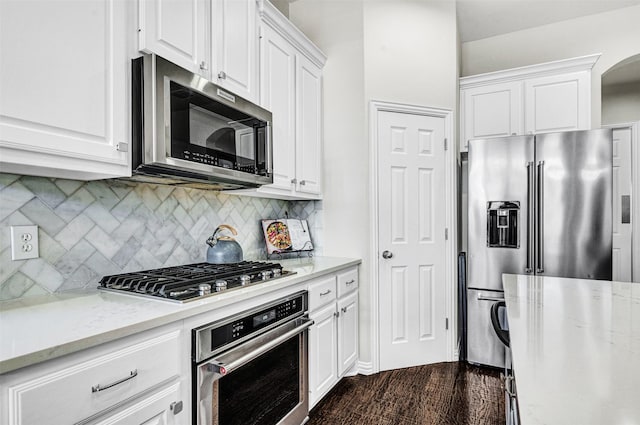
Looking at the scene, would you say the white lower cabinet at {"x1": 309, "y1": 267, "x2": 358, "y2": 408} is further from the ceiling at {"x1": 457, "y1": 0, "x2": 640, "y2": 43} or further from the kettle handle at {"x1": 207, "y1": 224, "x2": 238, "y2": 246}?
the ceiling at {"x1": 457, "y1": 0, "x2": 640, "y2": 43}

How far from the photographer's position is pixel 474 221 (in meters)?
2.95

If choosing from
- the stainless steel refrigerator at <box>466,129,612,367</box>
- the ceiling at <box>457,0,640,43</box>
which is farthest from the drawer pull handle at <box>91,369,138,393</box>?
the ceiling at <box>457,0,640,43</box>

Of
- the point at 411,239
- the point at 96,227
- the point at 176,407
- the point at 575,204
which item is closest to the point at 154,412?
the point at 176,407

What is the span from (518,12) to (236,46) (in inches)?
123

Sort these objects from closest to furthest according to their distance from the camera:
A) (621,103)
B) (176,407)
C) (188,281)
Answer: (176,407), (188,281), (621,103)

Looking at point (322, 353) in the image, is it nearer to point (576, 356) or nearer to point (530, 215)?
point (576, 356)

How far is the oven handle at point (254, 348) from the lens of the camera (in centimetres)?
134

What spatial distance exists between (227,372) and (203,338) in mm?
164

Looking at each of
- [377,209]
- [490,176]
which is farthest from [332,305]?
[490,176]

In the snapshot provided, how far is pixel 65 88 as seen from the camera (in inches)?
47.4

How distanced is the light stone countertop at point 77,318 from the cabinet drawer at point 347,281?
0.96 metres

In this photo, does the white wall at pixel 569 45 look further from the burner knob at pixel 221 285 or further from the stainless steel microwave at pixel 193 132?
the burner knob at pixel 221 285

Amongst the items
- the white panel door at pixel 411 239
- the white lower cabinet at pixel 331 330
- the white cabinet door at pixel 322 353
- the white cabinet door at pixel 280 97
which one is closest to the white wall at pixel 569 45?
the white panel door at pixel 411 239

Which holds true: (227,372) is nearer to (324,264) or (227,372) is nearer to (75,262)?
(75,262)
